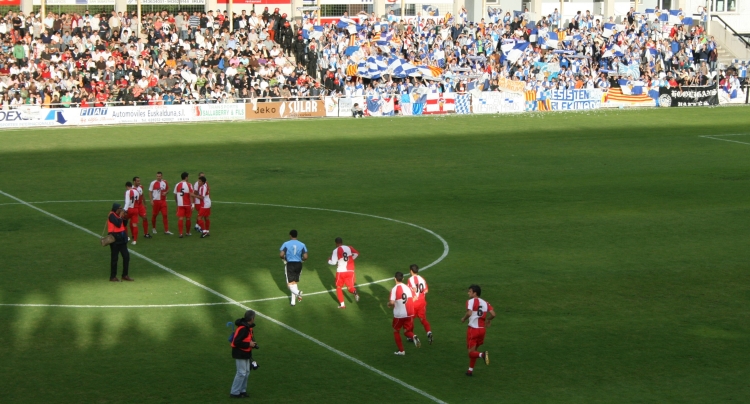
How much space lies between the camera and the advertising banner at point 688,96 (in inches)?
2405

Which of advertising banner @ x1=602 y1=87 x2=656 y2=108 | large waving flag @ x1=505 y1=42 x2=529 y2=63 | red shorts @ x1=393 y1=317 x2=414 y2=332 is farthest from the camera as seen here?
large waving flag @ x1=505 y1=42 x2=529 y2=63

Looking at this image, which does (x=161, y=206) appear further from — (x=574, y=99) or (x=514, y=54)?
(x=514, y=54)

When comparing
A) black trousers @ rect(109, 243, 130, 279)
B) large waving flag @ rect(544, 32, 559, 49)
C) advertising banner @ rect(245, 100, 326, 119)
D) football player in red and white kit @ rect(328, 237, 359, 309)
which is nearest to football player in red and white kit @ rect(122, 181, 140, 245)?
black trousers @ rect(109, 243, 130, 279)

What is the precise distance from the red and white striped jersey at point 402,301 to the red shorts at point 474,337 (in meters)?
1.32

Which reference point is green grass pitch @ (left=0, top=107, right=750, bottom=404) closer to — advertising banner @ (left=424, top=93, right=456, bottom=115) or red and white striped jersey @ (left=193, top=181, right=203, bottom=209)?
red and white striped jersey @ (left=193, top=181, right=203, bottom=209)

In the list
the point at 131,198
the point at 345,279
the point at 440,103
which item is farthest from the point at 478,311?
the point at 440,103

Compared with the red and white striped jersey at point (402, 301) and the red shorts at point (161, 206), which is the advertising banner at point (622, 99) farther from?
the red and white striped jersey at point (402, 301)

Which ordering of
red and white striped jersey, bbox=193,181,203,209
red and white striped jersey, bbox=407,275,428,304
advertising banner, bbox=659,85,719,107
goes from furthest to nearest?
advertising banner, bbox=659,85,719,107
red and white striped jersey, bbox=193,181,203,209
red and white striped jersey, bbox=407,275,428,304

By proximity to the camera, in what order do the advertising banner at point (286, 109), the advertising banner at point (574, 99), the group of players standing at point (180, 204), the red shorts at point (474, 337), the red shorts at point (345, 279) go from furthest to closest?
the advertising banner at point (574, 99), the advertising banner at point (286, 109), the group of players standing at point (180, 204), the red shorts at point (345, 279), the red shorts at point (474, 337)

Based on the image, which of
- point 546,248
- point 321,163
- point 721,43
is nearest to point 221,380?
point 546,248

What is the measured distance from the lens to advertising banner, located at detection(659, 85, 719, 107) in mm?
61094

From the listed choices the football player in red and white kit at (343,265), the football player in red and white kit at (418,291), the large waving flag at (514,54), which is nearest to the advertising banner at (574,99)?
the large waving flag at (514,54)

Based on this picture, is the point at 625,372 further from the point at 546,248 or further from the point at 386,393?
the point at 546,248

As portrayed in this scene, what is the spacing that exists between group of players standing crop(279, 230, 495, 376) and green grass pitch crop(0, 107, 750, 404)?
0.35 metres
